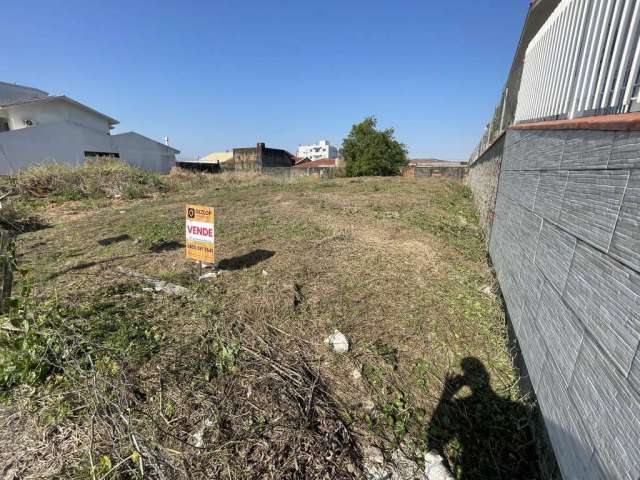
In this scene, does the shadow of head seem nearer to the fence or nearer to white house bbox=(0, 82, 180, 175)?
the fence

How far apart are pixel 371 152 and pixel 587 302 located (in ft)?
76.5

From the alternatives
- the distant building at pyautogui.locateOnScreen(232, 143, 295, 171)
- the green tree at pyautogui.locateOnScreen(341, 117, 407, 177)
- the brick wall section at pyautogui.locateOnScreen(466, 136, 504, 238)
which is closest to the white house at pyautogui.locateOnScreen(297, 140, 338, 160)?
the distant building at pyautogui.locateOnScreen(232, 143, 295, 171)

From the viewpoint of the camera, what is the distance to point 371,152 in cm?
2341

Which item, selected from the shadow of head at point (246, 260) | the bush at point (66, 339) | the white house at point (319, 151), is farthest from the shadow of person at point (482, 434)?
the white house at point (319, 151)

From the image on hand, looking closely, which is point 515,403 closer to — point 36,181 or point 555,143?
point 555,143

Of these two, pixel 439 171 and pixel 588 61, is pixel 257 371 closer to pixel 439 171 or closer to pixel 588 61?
pixel 588 61

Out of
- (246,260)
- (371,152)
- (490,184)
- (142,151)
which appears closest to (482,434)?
(246,260)

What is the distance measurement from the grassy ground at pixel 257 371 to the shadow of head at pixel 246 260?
41 mm

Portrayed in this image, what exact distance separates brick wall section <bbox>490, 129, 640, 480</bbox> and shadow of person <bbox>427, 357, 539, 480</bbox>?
10.8 inches

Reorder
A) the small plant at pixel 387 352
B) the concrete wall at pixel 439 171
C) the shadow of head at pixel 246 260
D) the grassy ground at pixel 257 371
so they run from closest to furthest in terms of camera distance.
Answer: the grassy ground at pixel 257 371, the small plant at pixel 387 352, the shadow of head at pixel 246 260, the concrete wall at pixel 439 171

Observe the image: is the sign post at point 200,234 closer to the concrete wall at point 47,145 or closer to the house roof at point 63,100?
the concrete wall at point 47,145

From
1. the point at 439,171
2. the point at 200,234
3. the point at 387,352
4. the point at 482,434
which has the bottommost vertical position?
the point at 482,434

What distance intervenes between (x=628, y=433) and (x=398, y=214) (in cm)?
591

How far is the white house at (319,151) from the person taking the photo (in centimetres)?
7219
